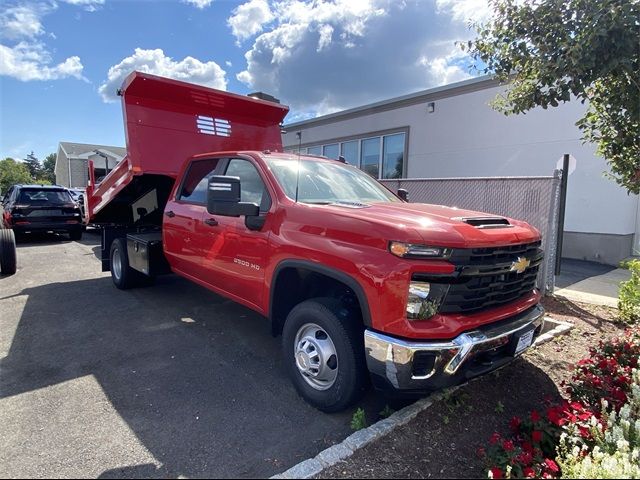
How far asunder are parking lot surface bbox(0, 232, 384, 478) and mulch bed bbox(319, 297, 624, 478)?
0.43 meters

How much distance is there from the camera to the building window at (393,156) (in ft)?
42.4

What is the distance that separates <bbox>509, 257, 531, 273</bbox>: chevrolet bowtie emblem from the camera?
2.92m

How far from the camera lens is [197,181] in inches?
193

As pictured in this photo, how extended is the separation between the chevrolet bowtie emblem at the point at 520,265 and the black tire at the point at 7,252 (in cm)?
838

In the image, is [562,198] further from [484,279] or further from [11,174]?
[11,174]

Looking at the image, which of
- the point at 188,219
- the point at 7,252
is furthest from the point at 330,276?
the point at 7,252

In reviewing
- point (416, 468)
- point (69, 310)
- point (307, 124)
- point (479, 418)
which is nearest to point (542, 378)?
point (479, 418)

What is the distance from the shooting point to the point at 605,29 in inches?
131

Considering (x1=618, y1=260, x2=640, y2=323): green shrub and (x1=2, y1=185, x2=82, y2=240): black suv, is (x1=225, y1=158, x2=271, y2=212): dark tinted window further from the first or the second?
(x1=2, y1=185, x2=82, y2=240): black suv

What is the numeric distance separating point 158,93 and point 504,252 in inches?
202

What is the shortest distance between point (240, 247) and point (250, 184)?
65 cm

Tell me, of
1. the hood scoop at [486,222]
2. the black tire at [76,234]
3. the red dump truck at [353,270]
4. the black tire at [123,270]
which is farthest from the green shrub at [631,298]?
the black tire at [76,234]

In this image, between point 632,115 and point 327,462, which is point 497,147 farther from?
point 327,462

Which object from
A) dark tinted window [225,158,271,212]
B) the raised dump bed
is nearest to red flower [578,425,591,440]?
dark tinted window [225,158,271,212]
